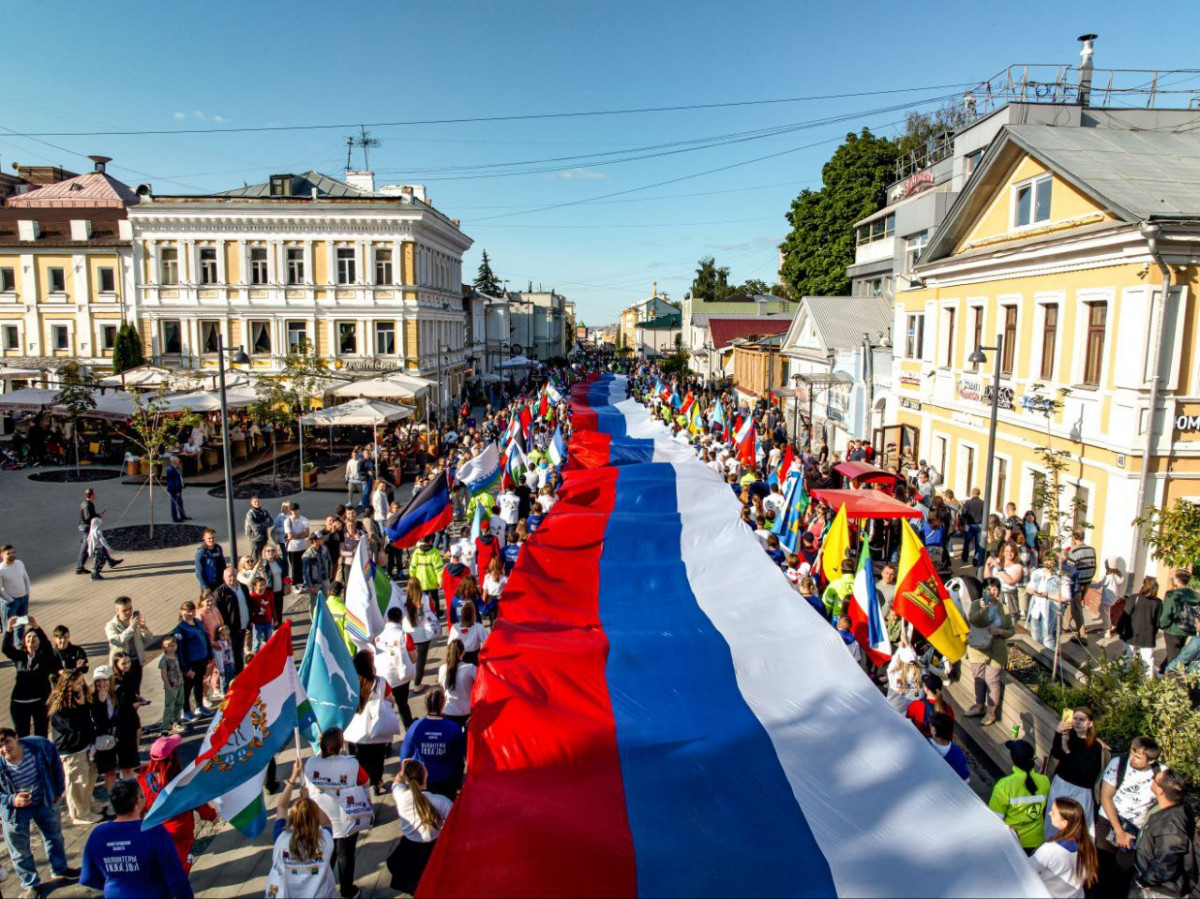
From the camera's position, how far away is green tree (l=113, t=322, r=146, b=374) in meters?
36.3

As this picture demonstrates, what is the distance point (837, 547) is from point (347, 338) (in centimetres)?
3051

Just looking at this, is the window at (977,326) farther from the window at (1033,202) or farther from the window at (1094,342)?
the window at (1094,342)

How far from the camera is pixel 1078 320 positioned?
16.0 metres

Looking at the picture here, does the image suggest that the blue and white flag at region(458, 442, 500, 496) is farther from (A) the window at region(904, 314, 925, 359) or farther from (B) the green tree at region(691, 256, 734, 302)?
(B) the green tree at region(691, 256, 734, 302)

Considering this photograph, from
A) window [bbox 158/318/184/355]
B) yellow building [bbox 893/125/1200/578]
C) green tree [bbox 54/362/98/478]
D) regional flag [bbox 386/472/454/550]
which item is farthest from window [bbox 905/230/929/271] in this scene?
window [bbox 158/318/184/355]

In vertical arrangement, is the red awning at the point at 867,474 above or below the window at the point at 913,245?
below

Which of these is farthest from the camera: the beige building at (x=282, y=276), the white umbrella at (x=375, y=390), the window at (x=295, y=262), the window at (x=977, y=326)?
the window at (x=295, y=262)

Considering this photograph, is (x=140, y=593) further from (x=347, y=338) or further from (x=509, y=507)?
(x=347, y=338)

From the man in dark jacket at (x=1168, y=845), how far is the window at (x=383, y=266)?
3560cm

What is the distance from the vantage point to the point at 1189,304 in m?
13.9

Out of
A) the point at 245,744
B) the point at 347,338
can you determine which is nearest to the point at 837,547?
the point at 245,744

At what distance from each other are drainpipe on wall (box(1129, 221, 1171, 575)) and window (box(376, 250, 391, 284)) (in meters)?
30.3

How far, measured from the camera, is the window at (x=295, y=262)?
3697 centimetres

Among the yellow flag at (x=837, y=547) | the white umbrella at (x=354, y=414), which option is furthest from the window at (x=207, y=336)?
the yellow flag at (x=837, y=547)
